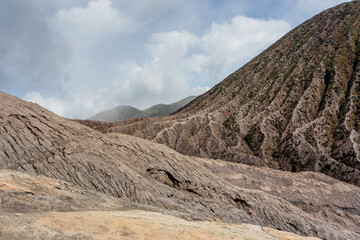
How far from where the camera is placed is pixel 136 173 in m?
23.2

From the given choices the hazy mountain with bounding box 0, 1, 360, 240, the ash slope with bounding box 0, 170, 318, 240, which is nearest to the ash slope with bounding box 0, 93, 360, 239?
the hazy mountain with bounding box 0, 1, 360, 240

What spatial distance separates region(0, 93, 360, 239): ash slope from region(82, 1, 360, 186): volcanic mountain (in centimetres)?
2083

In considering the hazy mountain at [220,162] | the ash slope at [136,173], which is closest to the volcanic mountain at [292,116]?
→ the hazy mountain at [220,162]

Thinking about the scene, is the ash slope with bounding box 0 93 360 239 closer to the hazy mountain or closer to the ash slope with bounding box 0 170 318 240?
the hazy mountain

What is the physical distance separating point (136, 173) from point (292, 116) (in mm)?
50762

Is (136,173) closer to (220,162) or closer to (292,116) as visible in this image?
(220,162)

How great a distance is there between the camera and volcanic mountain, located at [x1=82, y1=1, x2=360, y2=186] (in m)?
53.0

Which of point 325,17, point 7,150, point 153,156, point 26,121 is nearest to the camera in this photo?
point 7,150

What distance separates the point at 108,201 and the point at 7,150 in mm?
9698

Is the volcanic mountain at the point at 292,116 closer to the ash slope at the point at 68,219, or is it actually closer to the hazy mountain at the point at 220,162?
the hazy mountain at the point at 220,162

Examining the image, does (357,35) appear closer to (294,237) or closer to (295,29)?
(295,29)

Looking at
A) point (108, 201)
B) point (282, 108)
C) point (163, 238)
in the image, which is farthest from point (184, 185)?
point (282, 108)

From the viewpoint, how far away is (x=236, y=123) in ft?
218

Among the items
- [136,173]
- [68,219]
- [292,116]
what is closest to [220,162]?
[136,173]
